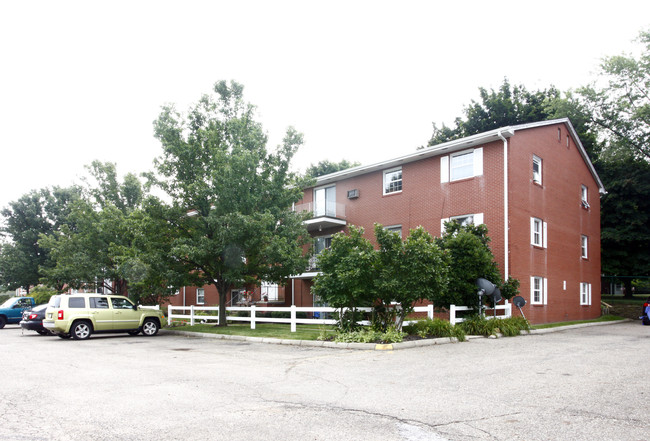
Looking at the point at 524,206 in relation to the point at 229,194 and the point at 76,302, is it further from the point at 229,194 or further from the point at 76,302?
the point at 76,302

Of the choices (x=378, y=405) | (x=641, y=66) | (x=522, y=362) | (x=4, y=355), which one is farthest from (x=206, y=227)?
(x=641, y=66)

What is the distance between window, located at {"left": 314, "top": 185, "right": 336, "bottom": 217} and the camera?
2728cm

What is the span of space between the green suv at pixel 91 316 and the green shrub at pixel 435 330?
10.8 meters

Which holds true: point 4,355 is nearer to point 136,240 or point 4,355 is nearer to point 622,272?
point 136,240

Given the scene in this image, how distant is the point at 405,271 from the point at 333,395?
7994mm

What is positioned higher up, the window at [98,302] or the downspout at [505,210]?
the downspout at [505,210]

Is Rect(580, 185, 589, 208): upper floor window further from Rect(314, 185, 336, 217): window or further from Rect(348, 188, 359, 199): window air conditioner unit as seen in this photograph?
Rect(314, 185, 336, 217): window

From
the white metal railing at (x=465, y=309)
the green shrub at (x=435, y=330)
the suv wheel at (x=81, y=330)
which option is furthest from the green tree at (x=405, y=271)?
the suv wheel at (x=81, y=330)

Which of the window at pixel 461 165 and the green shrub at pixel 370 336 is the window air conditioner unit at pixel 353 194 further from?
the green shrub at pixel 370 336

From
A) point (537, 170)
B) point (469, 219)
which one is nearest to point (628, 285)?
point (537, 170)

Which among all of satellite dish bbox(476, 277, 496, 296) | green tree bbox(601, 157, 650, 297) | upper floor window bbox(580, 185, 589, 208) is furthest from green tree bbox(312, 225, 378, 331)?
green tree bbox(601, 157, 650, 297)

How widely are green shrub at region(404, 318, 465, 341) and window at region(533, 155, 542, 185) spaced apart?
10471mm

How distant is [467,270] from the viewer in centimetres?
1798

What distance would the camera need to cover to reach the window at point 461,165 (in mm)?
21578
